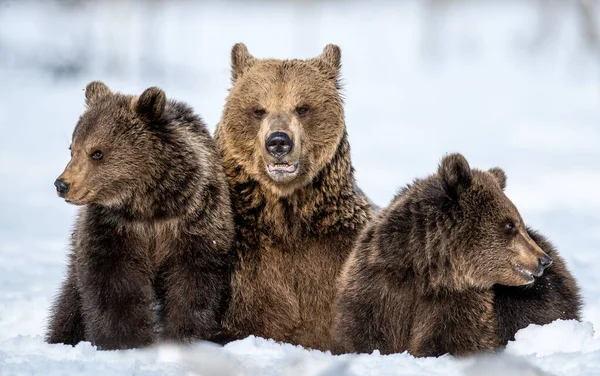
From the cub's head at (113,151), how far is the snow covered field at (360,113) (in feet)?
3.42

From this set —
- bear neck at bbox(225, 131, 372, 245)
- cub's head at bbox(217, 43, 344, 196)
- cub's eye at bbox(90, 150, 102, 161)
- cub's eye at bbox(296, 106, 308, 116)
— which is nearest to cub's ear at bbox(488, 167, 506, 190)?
bear neck at bbox(225, 131, 372, 245)

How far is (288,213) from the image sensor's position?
23.2ft

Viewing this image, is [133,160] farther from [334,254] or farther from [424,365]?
[424,365]

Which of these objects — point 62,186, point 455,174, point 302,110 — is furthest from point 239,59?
point 455,174

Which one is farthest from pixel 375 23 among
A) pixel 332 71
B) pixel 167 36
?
pixel 332 71

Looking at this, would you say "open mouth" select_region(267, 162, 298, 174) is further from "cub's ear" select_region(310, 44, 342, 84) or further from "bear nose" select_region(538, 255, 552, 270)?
"bear nose" select_region(538, 255, 552, 270)

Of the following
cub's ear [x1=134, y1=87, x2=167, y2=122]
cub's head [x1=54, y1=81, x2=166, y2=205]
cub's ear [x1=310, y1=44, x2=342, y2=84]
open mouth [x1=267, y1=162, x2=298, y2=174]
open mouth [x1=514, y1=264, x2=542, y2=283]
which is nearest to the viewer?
open mouth [x1=514, y1=264, x2=542, y2=283]

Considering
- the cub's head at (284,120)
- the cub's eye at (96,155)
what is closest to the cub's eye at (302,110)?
the cub's head at (284,120)

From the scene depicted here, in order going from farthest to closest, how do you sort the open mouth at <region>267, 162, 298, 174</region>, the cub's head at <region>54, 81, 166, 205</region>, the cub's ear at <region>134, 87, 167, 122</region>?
the open mouth at <region>267, 162, 298, 174</region> → the cub's ear at <region>134, 87, 167, 122</region> → the cub's head at <region>54, 81, 166, 205</region>

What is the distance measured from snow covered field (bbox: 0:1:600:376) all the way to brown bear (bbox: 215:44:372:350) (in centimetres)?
89

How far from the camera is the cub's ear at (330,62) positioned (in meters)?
7.43

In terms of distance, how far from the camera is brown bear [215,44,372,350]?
7.00 m

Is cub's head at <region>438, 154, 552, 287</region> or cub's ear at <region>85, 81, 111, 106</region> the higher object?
cub's ear at <region>85, 81, 111, 106</region>

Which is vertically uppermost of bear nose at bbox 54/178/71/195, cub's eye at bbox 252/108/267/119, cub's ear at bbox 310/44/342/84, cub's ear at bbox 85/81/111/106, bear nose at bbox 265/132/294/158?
cub's ear at bbox 310/44/342/84
